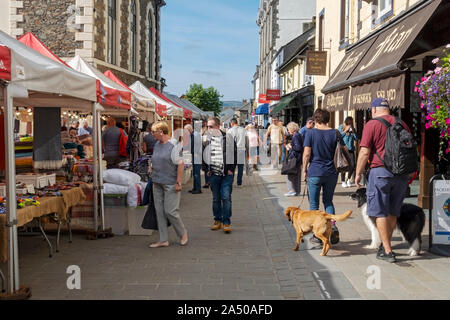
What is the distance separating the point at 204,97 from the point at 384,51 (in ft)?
288

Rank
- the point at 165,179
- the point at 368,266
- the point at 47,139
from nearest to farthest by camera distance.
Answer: the point at 368,266, the point at 165,179, the point at 47,139

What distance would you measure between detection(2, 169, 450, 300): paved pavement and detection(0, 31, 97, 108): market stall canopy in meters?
2.03

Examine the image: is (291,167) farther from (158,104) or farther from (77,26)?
(77,26)

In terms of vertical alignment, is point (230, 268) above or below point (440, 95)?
below

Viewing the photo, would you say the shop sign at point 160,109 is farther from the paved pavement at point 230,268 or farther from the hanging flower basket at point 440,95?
the hanging flower basket at point 440,95

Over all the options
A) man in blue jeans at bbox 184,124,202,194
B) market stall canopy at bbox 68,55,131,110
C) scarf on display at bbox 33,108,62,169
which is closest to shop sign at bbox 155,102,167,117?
man in blue jeans at bbox 184,124,202,194

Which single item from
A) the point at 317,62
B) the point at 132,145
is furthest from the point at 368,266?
the point at 317,62

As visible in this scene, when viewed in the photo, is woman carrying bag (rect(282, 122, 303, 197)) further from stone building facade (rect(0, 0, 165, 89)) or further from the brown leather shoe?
stone building facade (rect(0, 0, 165, 89))

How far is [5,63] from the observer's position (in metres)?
4.16

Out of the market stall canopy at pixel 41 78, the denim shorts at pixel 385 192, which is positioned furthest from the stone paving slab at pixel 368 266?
the market stall canopy at pixel 41 78

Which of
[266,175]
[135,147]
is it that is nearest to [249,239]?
[135,147]

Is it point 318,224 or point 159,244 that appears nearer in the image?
point 318,224

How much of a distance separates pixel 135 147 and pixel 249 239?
541cm
